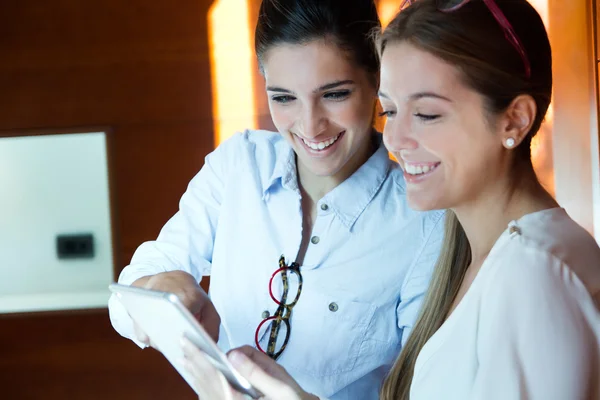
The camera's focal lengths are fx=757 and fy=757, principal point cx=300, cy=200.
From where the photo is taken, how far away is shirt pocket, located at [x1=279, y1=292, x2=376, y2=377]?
1.54 metres

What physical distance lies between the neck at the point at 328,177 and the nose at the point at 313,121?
16 cm

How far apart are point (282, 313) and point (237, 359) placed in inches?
16.1

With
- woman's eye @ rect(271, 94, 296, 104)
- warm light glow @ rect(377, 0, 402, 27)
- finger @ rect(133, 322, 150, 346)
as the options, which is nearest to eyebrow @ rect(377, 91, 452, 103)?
woman's eye @ rect(271, 94, 296, 104)

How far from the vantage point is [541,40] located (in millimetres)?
1127

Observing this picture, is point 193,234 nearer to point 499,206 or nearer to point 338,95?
point 338,95

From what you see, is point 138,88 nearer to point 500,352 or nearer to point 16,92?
point 16,92

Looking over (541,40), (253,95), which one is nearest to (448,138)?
(541,40)

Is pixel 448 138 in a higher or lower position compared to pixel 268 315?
higher

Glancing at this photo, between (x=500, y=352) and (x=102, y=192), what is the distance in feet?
8.54

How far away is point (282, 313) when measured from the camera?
5.15 feet

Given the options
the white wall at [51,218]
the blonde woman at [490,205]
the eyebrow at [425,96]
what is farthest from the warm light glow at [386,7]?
the eyebrow at [425,96]

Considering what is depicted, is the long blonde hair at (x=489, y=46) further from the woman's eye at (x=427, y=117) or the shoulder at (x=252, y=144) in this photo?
the shoulder at (x=252, y=144)

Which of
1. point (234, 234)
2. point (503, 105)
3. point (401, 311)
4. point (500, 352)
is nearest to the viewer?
point (500, 352)

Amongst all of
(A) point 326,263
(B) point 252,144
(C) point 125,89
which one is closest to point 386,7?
(C) point 125,89
